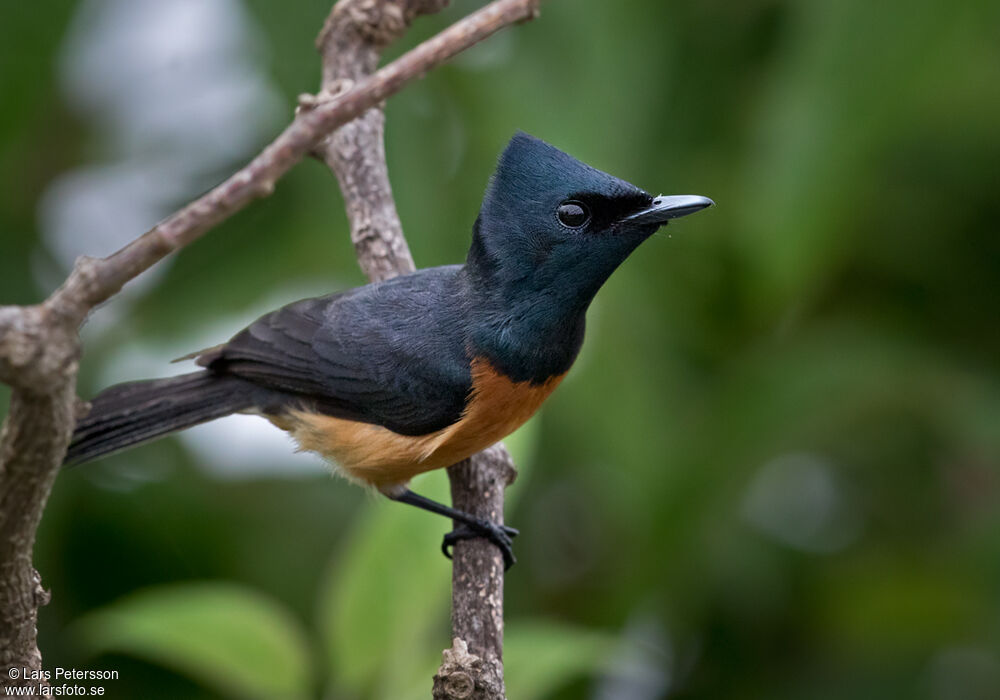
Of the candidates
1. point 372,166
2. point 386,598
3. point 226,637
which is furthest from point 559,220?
point 226,637

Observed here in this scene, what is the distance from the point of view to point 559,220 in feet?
9.68

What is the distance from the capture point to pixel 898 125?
3160 mm

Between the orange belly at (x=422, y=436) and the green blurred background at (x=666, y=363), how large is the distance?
0.41 ft

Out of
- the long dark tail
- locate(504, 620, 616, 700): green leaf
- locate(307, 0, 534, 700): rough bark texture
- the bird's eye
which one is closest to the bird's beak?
the bird's eye

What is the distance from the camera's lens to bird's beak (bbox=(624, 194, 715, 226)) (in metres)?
2.81

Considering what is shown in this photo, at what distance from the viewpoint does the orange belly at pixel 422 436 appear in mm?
3031

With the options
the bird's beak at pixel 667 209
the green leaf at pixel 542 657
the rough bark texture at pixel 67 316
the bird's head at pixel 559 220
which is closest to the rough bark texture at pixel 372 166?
the green leaf at pixel 542 657

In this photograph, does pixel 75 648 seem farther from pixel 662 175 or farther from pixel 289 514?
pixel 662 175

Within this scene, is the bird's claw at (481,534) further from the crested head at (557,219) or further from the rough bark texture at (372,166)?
the crested head at (557,219)

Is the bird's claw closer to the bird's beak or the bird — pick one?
the bird

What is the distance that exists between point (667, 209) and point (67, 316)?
5.87ft

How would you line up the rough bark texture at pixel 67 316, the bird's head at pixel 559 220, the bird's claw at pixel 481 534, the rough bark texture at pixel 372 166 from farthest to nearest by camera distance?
the rough bark texture at pixel 372 166 → the bird's claw at pixel 481 534 → the bird's head at pixel 559 220 → the rough bark texture at pixel 67 316

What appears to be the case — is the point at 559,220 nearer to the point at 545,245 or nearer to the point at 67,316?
the point at 545,245

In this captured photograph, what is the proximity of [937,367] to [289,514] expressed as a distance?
99.4 inches
